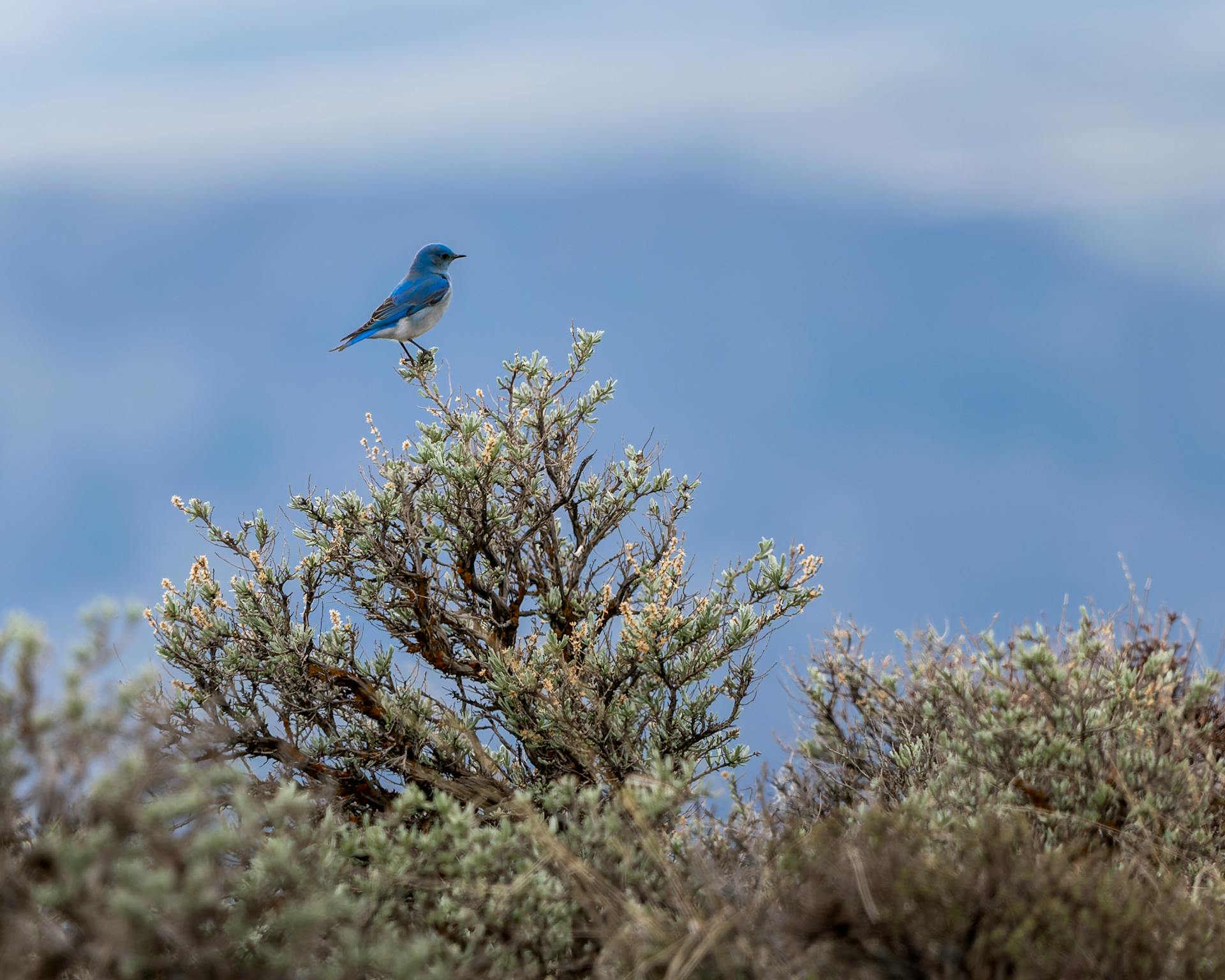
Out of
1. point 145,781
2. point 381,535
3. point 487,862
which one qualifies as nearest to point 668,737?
point 381,535

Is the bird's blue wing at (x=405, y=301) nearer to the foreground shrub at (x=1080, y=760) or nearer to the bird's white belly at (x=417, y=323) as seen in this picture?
the bird's white belly at (x=417, y=323)

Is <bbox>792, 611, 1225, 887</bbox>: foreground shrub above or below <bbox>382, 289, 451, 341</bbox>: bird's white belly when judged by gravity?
below

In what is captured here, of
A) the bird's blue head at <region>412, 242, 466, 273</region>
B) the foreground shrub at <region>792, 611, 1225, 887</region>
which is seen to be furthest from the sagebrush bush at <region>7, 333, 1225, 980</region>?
the bird's blue head at <region>412, 242, 466, 273</region>

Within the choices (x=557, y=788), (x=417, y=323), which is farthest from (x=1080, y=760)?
(x=417, y=323)

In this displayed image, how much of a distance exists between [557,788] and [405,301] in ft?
21.2

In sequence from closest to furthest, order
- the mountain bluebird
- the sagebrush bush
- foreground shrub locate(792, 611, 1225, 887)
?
the sagebrush bush
foreground shrub locate(792, 611, 1225, 887)
the mountain bluebird

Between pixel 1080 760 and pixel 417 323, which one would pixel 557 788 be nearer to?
pixel 1080 760

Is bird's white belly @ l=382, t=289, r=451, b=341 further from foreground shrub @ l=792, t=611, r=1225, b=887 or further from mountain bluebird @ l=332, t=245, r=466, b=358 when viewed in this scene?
foreground shrub @ l=792, t=611, r=1225, b=887

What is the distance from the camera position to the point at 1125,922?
3.72 metres

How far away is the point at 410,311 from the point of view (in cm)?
1041

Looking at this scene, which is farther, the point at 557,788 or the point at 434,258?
the point at 434,258

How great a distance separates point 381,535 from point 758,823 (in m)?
4.28

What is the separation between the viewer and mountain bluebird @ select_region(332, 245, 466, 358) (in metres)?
10.2

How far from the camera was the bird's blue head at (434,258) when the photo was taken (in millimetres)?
11383
